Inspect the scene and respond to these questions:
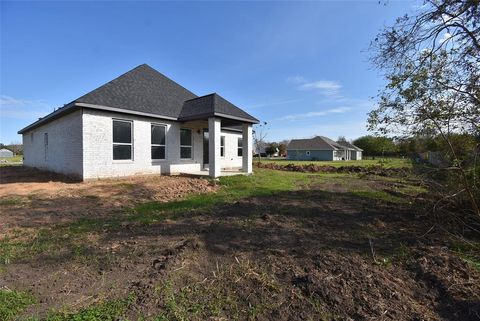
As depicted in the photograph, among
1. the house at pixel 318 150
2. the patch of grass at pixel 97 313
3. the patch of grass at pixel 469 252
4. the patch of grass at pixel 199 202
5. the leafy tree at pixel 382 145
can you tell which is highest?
the house at pixel 318 150

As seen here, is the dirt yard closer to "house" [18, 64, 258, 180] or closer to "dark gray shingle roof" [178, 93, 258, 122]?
"house" [18, 64, 258, 180]

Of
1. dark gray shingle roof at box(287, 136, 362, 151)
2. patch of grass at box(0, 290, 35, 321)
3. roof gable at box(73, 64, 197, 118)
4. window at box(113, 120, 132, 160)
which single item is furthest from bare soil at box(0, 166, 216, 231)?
dark gray shingle roof at box(287, 136, 362, 151)

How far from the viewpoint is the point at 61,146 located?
13.3m

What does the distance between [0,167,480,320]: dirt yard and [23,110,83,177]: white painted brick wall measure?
4.81 m

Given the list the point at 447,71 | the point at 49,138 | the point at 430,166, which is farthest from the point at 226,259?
the point at 49,138

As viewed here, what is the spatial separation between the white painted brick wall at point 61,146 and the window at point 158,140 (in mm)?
3286

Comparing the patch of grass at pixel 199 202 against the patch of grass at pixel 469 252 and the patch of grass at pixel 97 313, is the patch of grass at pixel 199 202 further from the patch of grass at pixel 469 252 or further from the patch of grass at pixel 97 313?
the patch of grass at pixel 469 252

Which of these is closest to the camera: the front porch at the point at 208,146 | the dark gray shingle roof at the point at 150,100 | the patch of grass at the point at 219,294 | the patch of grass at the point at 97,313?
the patch of grass at the point at 97,313

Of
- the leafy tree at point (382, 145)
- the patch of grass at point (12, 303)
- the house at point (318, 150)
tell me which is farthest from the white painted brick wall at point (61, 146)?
the house at point (318, 150)

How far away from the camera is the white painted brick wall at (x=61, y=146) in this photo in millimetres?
11330

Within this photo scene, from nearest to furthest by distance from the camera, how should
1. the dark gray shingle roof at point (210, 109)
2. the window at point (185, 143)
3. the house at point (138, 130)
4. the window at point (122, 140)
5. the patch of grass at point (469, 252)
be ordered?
the patch of grass at point (469, 252) → the house at point (138, 130) → the window at point (122, 140) → the dark gray shingle roof at point (210, 109) → the window at point (185, 143)

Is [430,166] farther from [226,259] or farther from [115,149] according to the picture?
[115,149]

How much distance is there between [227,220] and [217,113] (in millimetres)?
7177

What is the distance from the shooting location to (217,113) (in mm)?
12164
